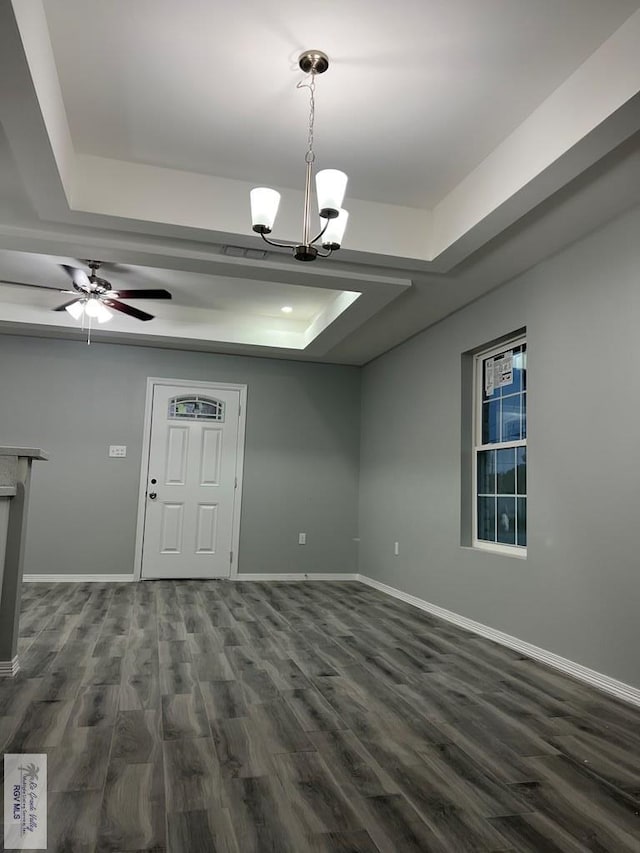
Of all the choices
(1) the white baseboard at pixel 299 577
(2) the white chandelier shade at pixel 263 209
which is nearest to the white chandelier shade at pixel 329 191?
(2) the white chandelier shade at pixel 263 209

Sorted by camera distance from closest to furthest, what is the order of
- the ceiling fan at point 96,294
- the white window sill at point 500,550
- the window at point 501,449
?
the white window sill at point 500,550 < the window at point 501,449 < the ceiling fan at point 96,294

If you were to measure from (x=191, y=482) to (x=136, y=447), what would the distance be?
0.69m

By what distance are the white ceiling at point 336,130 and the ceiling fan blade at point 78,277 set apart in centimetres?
39

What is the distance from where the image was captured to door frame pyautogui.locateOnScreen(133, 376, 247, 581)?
6.57 metres

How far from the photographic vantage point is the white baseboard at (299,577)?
684 centimetres

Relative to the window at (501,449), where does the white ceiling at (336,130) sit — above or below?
above

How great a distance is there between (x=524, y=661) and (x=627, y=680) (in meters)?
0.71

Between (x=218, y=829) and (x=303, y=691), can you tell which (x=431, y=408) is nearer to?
(x=303, y=691)

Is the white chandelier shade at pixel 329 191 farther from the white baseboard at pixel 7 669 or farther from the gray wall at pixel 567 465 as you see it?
the white baseboard at pixel 7 669

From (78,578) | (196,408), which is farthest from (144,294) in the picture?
(78,578)

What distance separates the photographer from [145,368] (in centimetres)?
677

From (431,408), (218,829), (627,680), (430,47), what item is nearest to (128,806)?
(218,829)

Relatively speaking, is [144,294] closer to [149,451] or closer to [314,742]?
[149,451]

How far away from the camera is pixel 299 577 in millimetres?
6992
